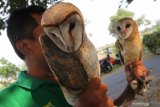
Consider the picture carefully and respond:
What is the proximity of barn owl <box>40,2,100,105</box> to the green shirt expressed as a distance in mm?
757

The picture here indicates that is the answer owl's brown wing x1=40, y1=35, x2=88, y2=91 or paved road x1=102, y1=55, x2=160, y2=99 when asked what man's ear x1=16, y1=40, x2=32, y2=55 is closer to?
owl's brown wing x1=40, y1=35, x2=88, y2=91

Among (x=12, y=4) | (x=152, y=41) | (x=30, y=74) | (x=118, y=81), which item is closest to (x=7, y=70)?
(x=118, y=81)

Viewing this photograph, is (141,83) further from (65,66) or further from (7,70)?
(7,70)

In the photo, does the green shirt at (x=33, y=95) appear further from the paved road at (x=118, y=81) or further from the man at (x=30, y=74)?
the paved road at (x=118, y=81)

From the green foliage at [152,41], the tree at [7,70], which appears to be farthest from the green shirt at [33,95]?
the green foliage at [152,41]

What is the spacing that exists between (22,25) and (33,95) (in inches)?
16.2

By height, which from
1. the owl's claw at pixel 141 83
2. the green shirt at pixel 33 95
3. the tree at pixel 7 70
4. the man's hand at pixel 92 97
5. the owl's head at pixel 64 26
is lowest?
the tree at pixel 7 70

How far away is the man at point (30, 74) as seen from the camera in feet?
5.80

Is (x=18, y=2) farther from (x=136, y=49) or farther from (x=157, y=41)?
(x=157, y=41)

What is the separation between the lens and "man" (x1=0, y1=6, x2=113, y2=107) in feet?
5.80

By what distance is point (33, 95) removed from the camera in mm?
1792

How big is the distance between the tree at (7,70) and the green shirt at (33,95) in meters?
13.7

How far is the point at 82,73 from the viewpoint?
0.99 meters

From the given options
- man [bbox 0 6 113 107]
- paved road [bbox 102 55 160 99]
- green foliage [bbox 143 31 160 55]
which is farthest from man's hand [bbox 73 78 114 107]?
green foliage [bbox 143 31 160 55]
